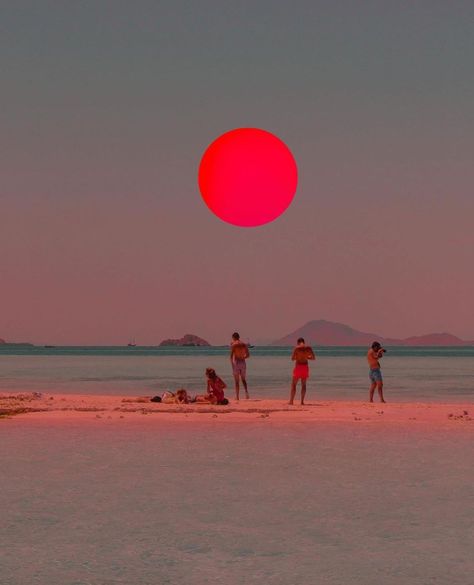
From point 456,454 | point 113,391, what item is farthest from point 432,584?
point 113,391

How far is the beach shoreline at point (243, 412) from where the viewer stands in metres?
23.0

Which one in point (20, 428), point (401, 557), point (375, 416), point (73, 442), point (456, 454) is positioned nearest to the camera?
point (401, 557)

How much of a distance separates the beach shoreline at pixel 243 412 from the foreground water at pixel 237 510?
416 centimetres

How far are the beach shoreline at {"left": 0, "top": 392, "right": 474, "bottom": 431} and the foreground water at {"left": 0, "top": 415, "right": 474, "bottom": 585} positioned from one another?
4.16 m

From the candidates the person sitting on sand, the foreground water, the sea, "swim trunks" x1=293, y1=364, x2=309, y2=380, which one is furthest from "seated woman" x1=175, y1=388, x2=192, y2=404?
the foreground water

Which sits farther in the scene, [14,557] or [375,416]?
[375,416]

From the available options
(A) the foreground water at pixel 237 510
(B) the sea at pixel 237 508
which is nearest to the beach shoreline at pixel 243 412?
(B) the sea at pixel 237 508

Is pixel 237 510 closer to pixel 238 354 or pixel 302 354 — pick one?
pixel 302 354

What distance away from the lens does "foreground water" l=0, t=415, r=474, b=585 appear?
8.27 metres

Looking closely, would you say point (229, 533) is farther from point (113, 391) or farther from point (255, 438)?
point (113, 391)

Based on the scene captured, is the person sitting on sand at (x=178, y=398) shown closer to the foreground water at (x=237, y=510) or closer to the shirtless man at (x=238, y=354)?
the shirtless man at (x=238, y=354)

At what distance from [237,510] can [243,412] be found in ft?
46.4

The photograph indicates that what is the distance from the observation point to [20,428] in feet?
69.4

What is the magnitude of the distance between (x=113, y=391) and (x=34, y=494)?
2876cm
